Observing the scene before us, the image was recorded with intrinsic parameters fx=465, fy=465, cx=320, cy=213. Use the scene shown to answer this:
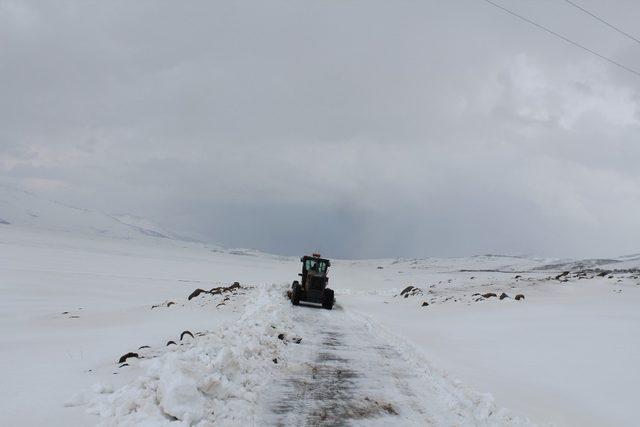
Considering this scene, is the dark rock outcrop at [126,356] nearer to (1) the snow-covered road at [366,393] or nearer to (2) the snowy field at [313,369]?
(2) the snowy field at [313,369]

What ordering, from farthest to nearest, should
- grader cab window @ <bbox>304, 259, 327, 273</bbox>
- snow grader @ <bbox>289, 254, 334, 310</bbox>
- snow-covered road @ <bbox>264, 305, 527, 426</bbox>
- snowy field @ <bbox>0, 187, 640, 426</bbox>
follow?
grader cab window @ <bbox>304, 259, 327, 273</bbox> → snow grader @ <bbox>289, 254, 334, 310</bbox> → snow-covered road @ <bbox>264, 305, 527, 426</bbox> → snowy field @ <bbox>0, 187, 640, 426</bbox>

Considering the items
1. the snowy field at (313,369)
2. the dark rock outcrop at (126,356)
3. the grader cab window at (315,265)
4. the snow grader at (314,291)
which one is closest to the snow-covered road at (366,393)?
the snowy field at (313,369)

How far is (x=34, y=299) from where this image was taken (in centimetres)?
2280

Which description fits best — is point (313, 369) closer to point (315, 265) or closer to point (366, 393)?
point (366, 393)

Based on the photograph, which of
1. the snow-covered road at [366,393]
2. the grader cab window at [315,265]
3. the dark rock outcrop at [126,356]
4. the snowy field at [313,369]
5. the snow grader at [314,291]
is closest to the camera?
the snowy field at [313,369]

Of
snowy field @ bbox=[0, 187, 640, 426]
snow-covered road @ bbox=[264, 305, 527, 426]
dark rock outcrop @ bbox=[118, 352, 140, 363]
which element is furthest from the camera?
dark rock outcrop @ bbox=[118, 352, 140, 363]

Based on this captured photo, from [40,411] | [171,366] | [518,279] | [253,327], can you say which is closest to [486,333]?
[253,327]

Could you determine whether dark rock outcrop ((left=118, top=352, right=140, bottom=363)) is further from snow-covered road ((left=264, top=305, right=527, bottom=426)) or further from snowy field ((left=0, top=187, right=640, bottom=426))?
snow-covered road ((left=264, top=305, right=527, bottom=426))

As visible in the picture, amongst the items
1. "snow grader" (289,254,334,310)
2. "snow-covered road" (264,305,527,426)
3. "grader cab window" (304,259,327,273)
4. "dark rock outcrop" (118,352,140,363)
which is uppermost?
"grader cab window" (304,259,327,273)

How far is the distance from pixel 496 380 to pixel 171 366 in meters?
6.64

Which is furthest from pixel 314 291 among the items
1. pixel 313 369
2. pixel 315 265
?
pixel 313 369

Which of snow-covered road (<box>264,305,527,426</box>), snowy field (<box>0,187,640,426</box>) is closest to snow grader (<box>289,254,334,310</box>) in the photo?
snowy field (<box>0,187,640,426</box>)

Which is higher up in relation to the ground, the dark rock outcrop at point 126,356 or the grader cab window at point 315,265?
the grader cab window at point 315,265

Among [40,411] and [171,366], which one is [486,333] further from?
[40,411]
